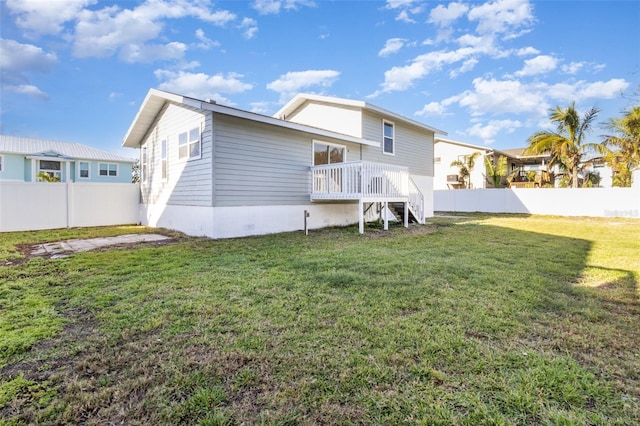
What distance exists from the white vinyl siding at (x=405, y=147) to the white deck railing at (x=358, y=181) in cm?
234

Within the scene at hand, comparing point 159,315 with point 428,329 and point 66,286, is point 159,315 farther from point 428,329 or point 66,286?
point 428,329

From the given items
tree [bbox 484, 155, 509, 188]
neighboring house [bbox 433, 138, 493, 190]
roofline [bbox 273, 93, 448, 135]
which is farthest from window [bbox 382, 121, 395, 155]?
neighboring house [bbox 433, 138, 493, 190]

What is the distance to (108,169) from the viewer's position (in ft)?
75.7

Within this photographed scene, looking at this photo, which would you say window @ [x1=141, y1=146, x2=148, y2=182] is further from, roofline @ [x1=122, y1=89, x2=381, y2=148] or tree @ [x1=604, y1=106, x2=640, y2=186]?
tree @ [x1=604, y1=106, x2=640, y2=186]

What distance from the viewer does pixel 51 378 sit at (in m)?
2.19

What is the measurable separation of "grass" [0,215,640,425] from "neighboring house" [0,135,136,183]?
20.4m

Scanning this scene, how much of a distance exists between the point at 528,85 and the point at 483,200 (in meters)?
8.04

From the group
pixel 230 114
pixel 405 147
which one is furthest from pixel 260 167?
pixel 405 147

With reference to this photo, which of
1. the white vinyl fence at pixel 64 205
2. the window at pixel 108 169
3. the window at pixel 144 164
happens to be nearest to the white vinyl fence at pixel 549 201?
the window at pixel 144 164

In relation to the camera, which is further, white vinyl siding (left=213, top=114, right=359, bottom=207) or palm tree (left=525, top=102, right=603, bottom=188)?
palm tree (left=525, top=102, right=603, bottom=188)

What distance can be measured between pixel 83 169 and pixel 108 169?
58.5 inches

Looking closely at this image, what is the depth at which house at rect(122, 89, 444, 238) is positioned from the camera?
8.78 m

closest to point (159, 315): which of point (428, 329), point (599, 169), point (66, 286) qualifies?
point (66, 286)

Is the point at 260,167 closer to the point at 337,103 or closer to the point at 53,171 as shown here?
the point at 337,103
